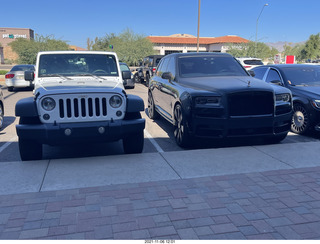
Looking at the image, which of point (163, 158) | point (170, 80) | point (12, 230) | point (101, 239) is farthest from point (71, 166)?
point (170, 80)

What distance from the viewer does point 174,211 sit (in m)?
3.55

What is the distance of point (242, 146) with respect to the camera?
6426mm

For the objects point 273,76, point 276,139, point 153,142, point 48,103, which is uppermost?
point 273,76

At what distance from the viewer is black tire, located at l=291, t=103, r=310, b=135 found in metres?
7.32

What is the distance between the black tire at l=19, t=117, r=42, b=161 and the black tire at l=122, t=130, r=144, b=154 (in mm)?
1483

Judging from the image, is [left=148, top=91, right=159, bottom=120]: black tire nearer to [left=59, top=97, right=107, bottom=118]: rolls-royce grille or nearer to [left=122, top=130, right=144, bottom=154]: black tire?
[left=122, top=130, right=144, bottom=154]: black tire

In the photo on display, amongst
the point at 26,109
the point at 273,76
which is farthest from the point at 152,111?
the point at 26,109

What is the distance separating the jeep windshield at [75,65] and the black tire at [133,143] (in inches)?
62.4

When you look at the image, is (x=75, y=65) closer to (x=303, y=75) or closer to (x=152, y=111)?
(x=152, y=111)

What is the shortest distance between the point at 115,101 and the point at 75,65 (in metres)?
1.74

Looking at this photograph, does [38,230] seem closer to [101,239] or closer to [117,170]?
[101,239]

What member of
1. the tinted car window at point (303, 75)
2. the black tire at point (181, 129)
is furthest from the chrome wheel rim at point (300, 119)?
the black tire at point (181, 129)

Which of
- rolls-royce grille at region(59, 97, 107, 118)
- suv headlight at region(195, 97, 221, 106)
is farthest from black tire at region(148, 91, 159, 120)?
rolls-royce grille at region(59, 97, 107, 118)

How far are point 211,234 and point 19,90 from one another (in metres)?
17.0
